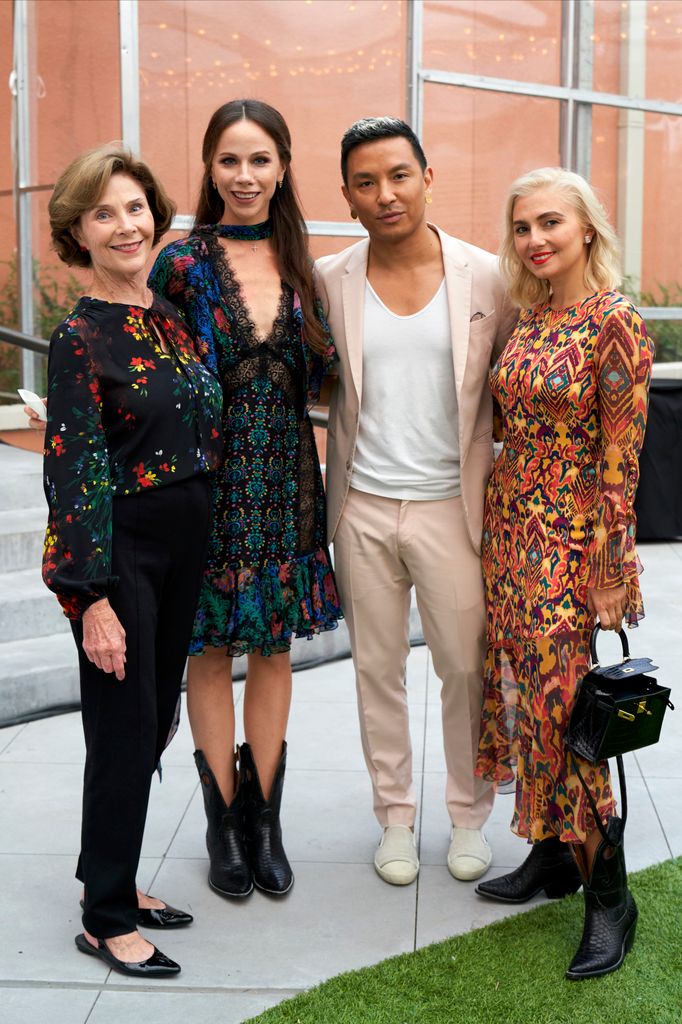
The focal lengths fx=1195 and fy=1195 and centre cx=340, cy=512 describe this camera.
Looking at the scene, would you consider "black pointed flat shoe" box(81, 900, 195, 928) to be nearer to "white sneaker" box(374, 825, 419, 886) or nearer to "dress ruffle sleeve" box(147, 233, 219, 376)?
"white sneaker" box(374, 825, 419, 886)

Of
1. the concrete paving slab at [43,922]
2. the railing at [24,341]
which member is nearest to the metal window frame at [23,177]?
the railing at [24,341]

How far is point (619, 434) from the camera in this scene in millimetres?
2611

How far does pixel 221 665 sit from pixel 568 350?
4.08ft

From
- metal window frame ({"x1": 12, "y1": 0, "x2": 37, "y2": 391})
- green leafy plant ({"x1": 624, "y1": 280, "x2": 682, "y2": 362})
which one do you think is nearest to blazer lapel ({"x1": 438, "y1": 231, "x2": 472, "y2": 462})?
metal window frame ({"x1": 12, "y1": 0, "x2": 37, "y2": 391})

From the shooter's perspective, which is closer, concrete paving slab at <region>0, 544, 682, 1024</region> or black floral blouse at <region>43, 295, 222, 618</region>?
black floral blouse at <region>43, 295, 222, 618</region>

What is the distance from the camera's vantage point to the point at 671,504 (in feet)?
25.3

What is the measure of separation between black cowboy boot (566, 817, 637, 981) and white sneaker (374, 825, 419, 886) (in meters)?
Answer: 0.60

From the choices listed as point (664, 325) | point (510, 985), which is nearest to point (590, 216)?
point (510, 985)

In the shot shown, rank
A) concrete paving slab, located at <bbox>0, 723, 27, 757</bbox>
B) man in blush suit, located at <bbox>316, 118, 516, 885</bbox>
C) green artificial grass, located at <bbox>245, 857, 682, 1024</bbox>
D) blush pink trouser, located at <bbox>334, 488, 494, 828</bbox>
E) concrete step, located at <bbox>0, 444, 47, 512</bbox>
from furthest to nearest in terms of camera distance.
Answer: concrete step, located at <bbox>0, 444, 47, 512</bbox>
concrete paving slab, located at <bbox>0, 723, 27, 757</bbox>
blush pink trouser, located at <bbox>334, 488, 494, 828</bbox>
man in blush suit, located at <bbox>316, 118, 516, 885</bbox>
green artificial grass, located at <bbox>245, 857, 682, 1024</bbox>

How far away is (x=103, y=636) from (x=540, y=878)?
1.39 metres

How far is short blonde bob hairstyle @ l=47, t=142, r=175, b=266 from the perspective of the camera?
8.57ft

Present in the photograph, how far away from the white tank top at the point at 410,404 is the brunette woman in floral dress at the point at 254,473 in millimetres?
137

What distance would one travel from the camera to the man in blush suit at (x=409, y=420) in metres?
3.02

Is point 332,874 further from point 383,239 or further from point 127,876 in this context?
point 383,239
